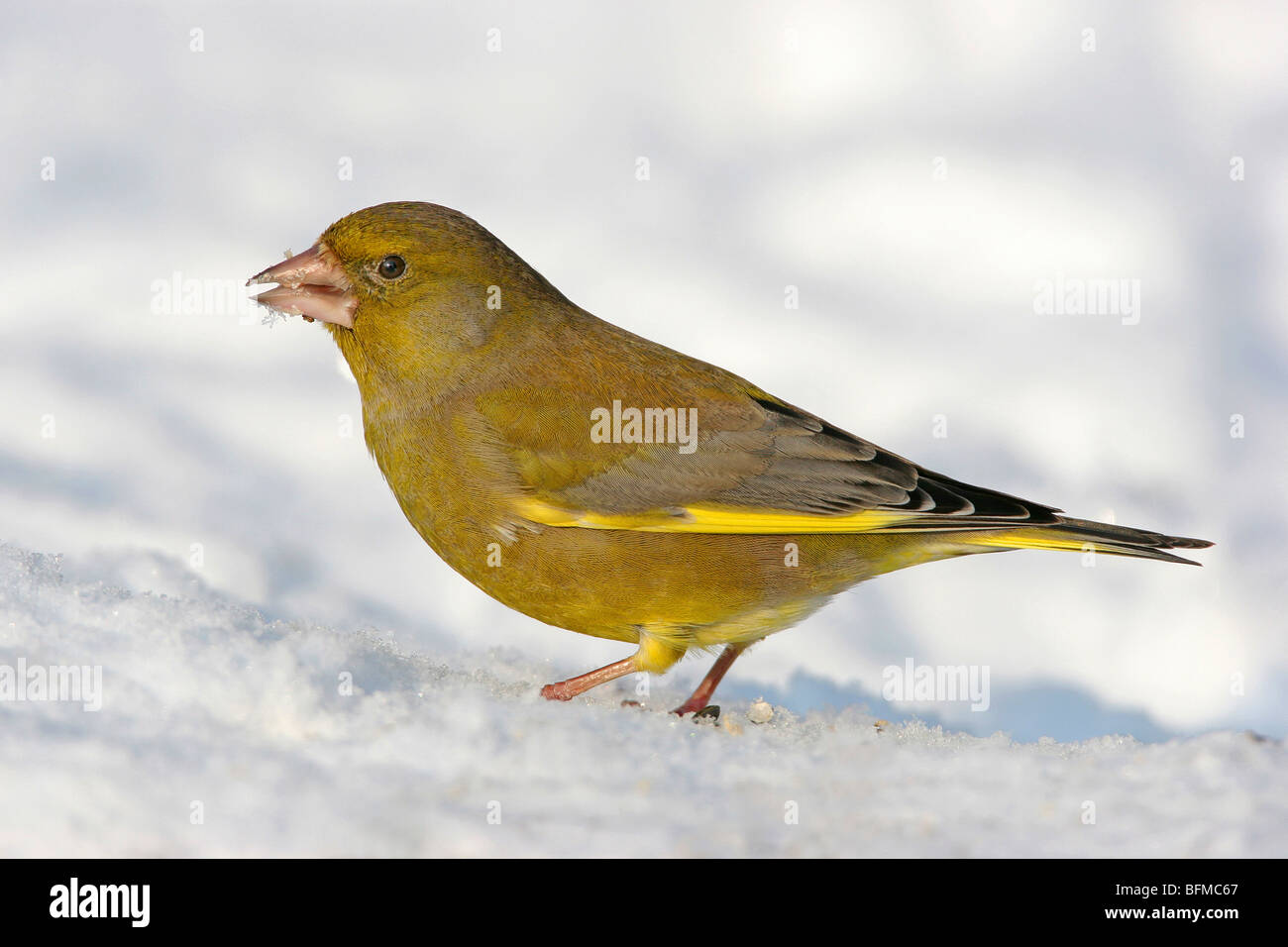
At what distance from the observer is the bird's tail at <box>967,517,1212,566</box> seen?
3.86m

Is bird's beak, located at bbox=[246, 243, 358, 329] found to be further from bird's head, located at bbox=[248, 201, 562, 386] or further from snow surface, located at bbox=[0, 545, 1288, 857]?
snow surface, located at bbox=[0, 545, 1288, 857]

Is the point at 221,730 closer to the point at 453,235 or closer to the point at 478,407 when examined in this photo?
the point at 478,407

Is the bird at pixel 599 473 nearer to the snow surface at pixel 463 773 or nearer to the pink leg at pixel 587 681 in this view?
the pink leg at pixel 587 681

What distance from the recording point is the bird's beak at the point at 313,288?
4215 millimetres

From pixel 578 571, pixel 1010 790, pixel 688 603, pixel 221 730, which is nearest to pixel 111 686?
pixel 221 730

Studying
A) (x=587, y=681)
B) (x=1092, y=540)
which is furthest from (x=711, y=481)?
(x=1092, y=540)

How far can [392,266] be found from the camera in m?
4.18

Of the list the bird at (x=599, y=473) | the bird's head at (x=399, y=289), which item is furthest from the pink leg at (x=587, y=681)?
the bird's head at (x=399, y=289)

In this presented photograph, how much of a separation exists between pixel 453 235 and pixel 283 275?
1.93 ft

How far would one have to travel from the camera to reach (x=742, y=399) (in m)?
4.29

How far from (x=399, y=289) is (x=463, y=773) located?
Result: 5.62 ft

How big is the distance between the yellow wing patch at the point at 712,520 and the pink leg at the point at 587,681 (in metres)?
0.47

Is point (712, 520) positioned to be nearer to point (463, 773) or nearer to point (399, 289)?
point (463, 773)

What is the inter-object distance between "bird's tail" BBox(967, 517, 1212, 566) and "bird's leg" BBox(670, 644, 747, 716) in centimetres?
99
